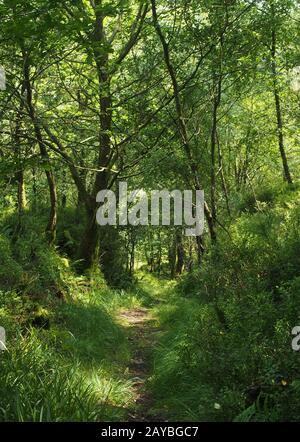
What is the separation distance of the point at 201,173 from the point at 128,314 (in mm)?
4602

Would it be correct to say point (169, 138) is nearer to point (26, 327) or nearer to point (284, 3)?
point (284, 3)

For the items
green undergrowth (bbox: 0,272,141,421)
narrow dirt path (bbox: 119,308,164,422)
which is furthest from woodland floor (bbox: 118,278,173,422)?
green undergrowth (bbox: 0,272,141,421)

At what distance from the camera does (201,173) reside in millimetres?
13297

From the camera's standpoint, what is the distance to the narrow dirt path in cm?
535

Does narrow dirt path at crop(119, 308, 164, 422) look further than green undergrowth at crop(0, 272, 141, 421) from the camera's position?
Yes

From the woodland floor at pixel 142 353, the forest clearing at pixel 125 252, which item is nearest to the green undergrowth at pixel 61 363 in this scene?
the forest clearing at pixel 125 252

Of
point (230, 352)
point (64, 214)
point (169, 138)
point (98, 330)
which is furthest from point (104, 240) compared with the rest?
point (230, 352)

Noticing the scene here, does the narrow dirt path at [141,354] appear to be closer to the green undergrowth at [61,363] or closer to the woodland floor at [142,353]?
the woodland floor at [142,353]

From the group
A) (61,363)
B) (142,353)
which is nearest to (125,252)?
(142,353)

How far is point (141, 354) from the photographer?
7969 millimetres

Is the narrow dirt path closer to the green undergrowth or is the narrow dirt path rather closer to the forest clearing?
the forest clearing

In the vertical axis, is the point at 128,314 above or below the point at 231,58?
below

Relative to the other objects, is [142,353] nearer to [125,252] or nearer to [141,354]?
[141,354]

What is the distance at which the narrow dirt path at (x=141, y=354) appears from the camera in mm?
5348
